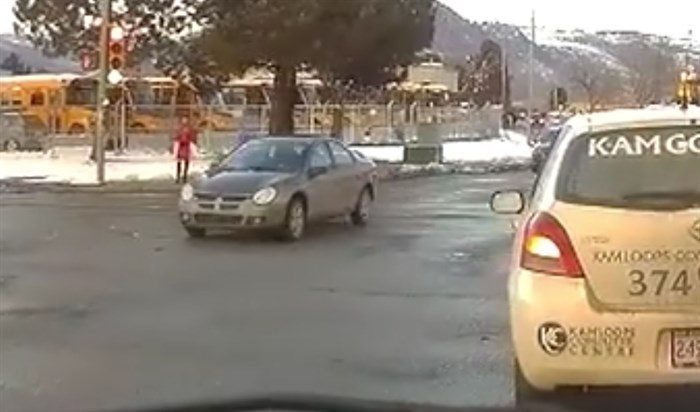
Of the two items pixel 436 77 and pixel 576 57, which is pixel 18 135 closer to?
pixel 436 77

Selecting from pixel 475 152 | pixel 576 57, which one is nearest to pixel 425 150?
pixel 475 152

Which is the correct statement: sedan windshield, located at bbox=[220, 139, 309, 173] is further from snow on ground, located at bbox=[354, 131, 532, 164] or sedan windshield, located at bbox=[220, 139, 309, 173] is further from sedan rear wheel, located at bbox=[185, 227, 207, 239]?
snow on ground, located at bbox=[354, 131, 532, 164]

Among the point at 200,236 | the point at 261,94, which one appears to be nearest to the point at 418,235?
the point at 200,236

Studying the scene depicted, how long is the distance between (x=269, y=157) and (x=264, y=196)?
4.48 feet

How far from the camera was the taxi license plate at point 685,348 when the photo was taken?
7035mm

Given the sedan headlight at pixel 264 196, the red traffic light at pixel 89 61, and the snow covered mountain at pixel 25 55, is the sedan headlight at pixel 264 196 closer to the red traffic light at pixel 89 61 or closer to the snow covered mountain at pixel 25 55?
the red traffic light at pixel 89 61

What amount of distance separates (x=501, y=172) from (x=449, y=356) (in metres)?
33.7

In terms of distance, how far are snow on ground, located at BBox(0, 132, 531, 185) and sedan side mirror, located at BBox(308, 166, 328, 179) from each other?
14.6 m

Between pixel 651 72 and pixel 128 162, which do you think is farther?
pixel 651 72

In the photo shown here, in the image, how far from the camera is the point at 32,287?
1414 centimetres

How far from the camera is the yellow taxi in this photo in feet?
23.2

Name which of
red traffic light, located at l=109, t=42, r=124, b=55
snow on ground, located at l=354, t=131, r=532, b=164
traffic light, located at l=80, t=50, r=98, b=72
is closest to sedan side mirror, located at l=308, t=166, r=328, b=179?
red traffic light, located at l=109, t=42, r=124, b=55

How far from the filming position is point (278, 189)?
1953cm

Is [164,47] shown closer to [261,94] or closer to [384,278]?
[261,94]
